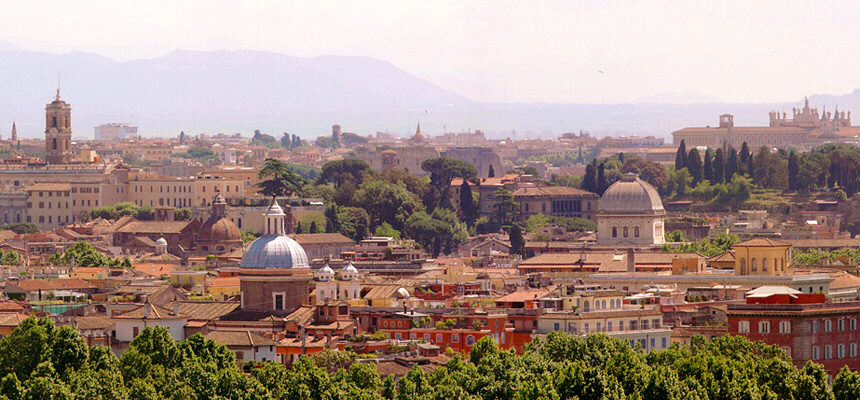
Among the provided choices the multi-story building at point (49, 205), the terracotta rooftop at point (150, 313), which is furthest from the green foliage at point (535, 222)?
the terracotta rooftop at point (150, 313)

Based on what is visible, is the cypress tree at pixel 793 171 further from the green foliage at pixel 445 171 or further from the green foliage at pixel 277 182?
the green foliage at pixel 277 182

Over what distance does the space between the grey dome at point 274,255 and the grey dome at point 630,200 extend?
45.4 m

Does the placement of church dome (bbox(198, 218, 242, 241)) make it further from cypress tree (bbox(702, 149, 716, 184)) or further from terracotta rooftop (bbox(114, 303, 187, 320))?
terracotta rooftop (bbox(114, 303, 187, 320))

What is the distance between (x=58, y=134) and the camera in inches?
7795

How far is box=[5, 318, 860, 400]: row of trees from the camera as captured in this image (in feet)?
178

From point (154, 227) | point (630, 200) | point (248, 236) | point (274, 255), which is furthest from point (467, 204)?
point (274, 255)

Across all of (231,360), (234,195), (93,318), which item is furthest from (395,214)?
(231,360)

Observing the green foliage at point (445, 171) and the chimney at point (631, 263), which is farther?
the green foliage at point (445, 171)

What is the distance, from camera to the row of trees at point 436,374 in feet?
178

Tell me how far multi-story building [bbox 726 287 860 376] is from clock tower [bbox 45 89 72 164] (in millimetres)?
124562

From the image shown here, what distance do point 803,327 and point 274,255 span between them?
22.5 m

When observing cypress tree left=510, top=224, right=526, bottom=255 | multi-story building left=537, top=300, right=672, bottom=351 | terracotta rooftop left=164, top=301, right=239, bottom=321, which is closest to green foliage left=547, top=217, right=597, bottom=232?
cypress tree left=510, top=224, right=526, bottom=255

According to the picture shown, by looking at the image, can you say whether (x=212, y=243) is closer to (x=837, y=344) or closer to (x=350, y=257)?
(x=350, y=257)

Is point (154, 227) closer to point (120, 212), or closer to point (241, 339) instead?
point (120, 212)
